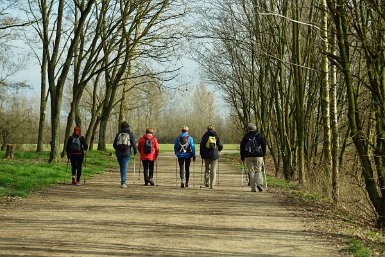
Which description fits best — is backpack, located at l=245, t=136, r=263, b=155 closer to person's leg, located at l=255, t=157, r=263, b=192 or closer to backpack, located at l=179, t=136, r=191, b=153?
person's leg, located at l=255, t=157, r=263, b=192

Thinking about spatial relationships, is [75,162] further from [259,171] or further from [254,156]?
[259,171]

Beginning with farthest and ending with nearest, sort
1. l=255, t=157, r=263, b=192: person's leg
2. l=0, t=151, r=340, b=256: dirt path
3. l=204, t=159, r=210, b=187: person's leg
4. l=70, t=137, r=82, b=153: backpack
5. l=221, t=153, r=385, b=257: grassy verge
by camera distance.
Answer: l=204, t=159, r=210, b=187: person's leg
l=70, t=137, r=82, b=153: backpack
l=255, t=157, r=263, b=192: person's leg
l=221, t=153, r=385, b=257: grassy verge
l=0, t=151, r=340, b=256: dirt path

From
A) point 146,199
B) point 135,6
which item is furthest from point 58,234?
point 135,6

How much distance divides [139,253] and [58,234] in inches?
73.7

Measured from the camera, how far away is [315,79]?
2414cm

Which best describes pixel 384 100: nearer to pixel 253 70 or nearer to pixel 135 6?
pixel 135 6

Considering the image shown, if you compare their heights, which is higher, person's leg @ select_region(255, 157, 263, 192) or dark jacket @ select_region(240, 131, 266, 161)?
dark jacket @ select_region(240, 131, 266, 161)

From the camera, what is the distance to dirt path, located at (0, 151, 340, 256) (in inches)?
294

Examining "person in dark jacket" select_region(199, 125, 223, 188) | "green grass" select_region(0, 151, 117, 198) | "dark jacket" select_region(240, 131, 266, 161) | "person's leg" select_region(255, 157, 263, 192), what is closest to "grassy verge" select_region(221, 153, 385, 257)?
"person's leg" select_region(255, 157, 263, 192)

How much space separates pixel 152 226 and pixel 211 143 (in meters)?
7.57

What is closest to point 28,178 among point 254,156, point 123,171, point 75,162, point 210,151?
point 75,162

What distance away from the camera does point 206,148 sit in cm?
1667

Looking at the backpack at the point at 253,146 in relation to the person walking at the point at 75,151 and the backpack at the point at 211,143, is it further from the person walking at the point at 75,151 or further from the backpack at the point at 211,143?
the person walking at the point at 75,151

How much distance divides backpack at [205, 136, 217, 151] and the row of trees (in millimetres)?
3053
